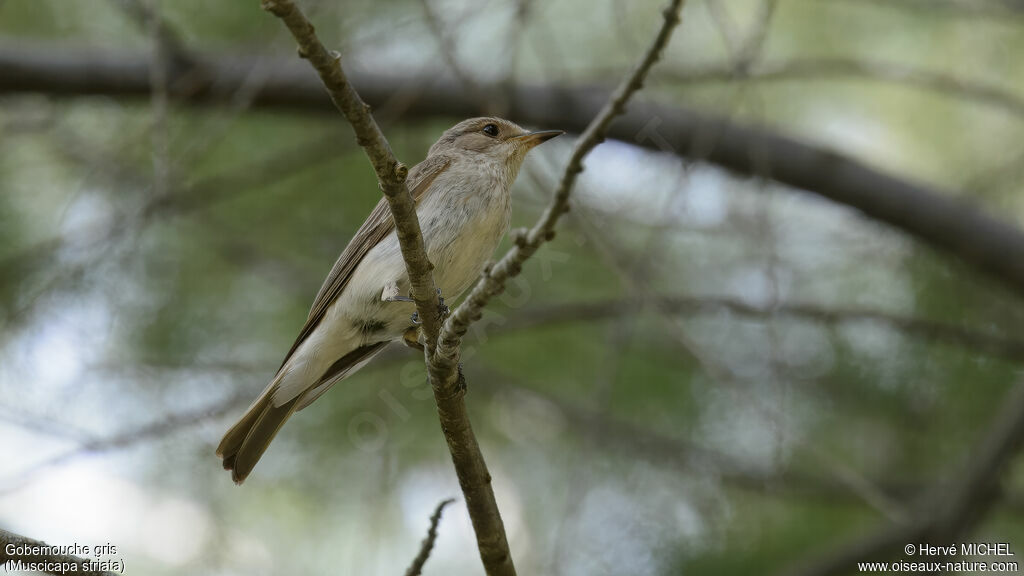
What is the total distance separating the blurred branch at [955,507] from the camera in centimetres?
462

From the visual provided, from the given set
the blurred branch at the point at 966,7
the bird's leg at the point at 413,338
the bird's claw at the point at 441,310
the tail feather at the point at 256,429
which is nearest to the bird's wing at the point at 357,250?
the tail feather at the point at 256,429

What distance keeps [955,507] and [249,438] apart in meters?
3.02

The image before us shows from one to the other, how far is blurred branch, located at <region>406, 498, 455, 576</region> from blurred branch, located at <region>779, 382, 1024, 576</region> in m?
2.61

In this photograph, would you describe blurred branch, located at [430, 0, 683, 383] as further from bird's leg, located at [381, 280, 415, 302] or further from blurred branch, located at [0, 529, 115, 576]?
blurred branch, located at [0, 529, 115, 576]

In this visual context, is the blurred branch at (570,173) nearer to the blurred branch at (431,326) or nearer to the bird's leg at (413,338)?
the blurred branch at (431,326)

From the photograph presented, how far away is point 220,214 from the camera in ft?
19.5

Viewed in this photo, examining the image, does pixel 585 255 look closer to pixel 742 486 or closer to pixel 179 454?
pixel 742 486

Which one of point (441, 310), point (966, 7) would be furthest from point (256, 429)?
point (966, 7)

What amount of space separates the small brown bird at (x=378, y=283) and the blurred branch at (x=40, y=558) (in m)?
1.07

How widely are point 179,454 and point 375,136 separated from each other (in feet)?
9.89

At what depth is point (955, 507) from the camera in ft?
15.7

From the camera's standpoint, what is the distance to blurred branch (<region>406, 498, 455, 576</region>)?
9.77 feet

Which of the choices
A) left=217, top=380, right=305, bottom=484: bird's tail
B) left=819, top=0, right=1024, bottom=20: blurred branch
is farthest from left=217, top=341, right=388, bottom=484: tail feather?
left=819, top=0, right=1024, bottom=20: blurred branch

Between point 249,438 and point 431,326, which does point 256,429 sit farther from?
point 431,326
